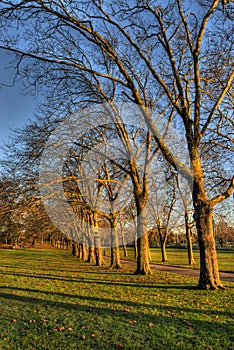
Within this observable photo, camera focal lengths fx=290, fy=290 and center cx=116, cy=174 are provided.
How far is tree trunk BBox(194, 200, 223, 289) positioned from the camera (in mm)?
9219

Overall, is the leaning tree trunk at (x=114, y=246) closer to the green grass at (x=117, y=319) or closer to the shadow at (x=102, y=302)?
the green grass at (x=117, y=319)

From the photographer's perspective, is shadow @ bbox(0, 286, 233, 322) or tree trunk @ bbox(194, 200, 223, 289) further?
tree trunk @ bbox(194, 200, 223, 289)

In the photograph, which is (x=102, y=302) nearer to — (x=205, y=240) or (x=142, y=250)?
(x=205, y=240)

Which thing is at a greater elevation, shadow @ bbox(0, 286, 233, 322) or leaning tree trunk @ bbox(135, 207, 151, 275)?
leaning tree trunk @ bbox(135, 207, 151, 275)

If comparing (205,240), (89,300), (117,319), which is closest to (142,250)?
(205,240)

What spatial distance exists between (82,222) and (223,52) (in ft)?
75.4

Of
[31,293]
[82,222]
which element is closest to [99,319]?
[31,293]

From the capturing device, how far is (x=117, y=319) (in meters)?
6.25

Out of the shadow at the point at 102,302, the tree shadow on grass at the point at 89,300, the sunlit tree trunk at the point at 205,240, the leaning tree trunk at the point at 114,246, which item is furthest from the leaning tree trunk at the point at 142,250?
the shadow at the point at 102,302

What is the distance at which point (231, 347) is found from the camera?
15.5 ft

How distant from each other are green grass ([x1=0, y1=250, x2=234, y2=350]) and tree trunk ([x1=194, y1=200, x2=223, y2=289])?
0.45 m

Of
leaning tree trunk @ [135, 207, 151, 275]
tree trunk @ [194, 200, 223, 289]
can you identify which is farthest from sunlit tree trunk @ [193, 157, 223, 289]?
leaning tree trunk @ [135, 207, 151, 275]

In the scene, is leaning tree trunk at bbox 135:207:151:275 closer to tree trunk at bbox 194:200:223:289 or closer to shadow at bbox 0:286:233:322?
tree trunk at bbox 194:200:223:289

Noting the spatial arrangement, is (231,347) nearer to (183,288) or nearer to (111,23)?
(183,288)
